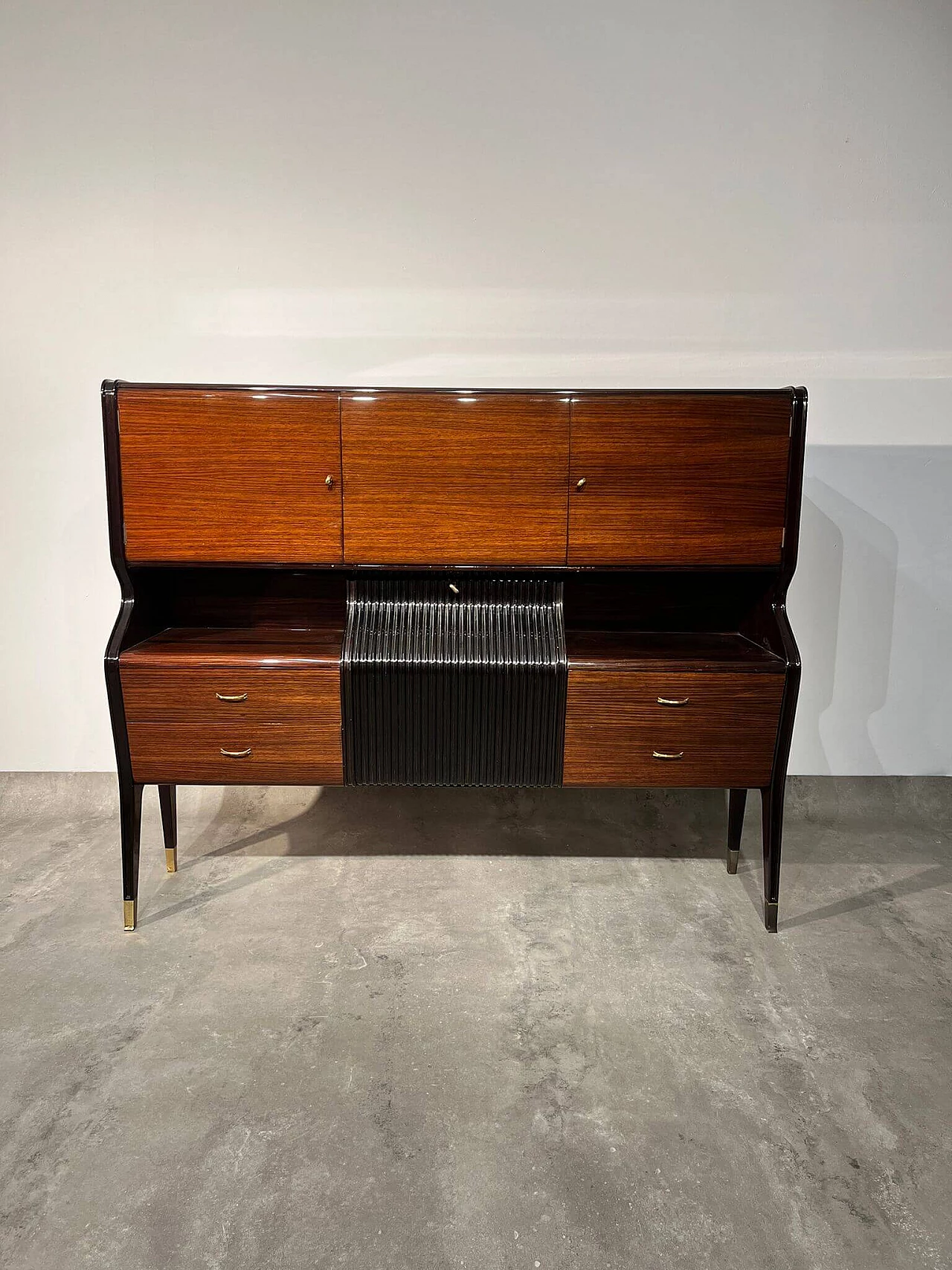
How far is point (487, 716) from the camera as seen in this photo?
215cm

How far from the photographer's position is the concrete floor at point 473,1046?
1.33 metres

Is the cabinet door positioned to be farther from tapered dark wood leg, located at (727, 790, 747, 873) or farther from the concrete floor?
the concrete floor

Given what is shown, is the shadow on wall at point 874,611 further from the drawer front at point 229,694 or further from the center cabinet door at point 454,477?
the drawer front at point 229,694

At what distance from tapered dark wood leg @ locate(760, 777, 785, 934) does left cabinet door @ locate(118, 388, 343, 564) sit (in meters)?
1.34

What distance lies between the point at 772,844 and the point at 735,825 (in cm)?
33

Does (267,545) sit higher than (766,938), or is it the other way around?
(267,545)

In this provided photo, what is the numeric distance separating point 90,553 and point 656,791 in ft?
7.18

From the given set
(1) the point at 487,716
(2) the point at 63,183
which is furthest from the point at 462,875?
(2) the point at 63,183

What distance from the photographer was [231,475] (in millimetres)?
2078

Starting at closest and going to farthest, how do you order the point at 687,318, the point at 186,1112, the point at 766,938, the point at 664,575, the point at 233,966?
the point at 186,1112
the point at 233,966
the point at 766,938
the point at 664,575
the point at 687,318

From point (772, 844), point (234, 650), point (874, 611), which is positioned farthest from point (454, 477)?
point (874, 611)

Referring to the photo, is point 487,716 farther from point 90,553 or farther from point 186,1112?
point 90,553

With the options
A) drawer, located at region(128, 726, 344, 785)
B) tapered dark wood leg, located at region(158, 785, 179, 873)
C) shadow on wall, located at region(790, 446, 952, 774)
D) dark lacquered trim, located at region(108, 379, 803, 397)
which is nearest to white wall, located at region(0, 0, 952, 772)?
shadow on wall, located at region(790, 446, 952, 774)

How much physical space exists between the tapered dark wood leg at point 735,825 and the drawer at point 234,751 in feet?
4.04
